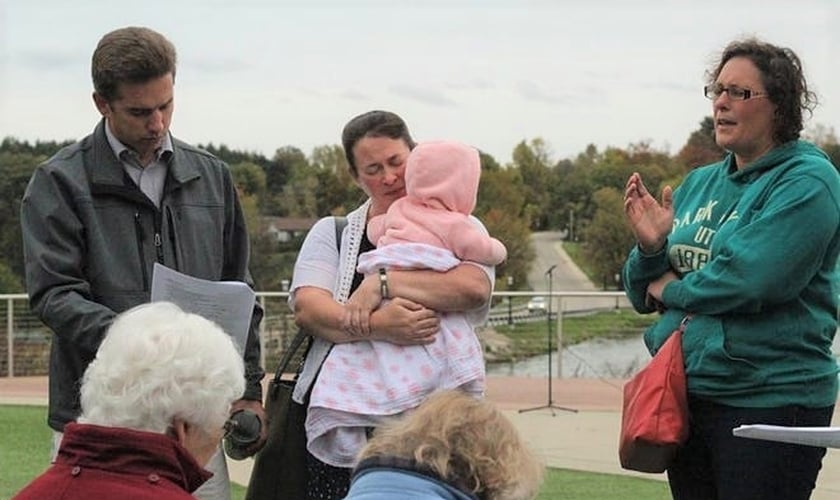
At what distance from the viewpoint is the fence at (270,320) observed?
12539 mm

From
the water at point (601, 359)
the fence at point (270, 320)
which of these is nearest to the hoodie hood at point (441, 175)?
the fence at point (270, 320)

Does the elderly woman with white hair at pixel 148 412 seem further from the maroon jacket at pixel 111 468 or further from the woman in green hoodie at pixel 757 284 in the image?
the woman in green hoodie at pixel 757 284

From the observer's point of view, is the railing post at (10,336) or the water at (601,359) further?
the water at (601,359)

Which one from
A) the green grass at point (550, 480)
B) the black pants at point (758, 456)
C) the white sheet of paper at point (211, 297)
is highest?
the white sheet of paper at point (211, 297)

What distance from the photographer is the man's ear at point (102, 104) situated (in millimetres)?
3328

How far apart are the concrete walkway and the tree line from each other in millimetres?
2389

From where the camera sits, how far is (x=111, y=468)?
91.4 inches

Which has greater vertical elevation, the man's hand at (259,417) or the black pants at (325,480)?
the man's hand at (259,417)

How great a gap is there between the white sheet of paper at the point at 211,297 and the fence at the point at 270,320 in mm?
8955

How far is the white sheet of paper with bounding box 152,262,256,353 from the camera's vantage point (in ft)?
10.4

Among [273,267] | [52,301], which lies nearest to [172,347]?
[52,301]

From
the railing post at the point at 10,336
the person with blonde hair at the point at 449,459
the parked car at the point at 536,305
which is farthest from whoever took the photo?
the parked car at the point at 536,305

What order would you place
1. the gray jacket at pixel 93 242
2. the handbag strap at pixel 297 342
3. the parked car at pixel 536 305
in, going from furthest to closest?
the parked car at pixel 536 305, the handbag strap at pixel 297 342, the gray jacket at pixel 93 242

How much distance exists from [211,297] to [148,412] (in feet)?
2.94
